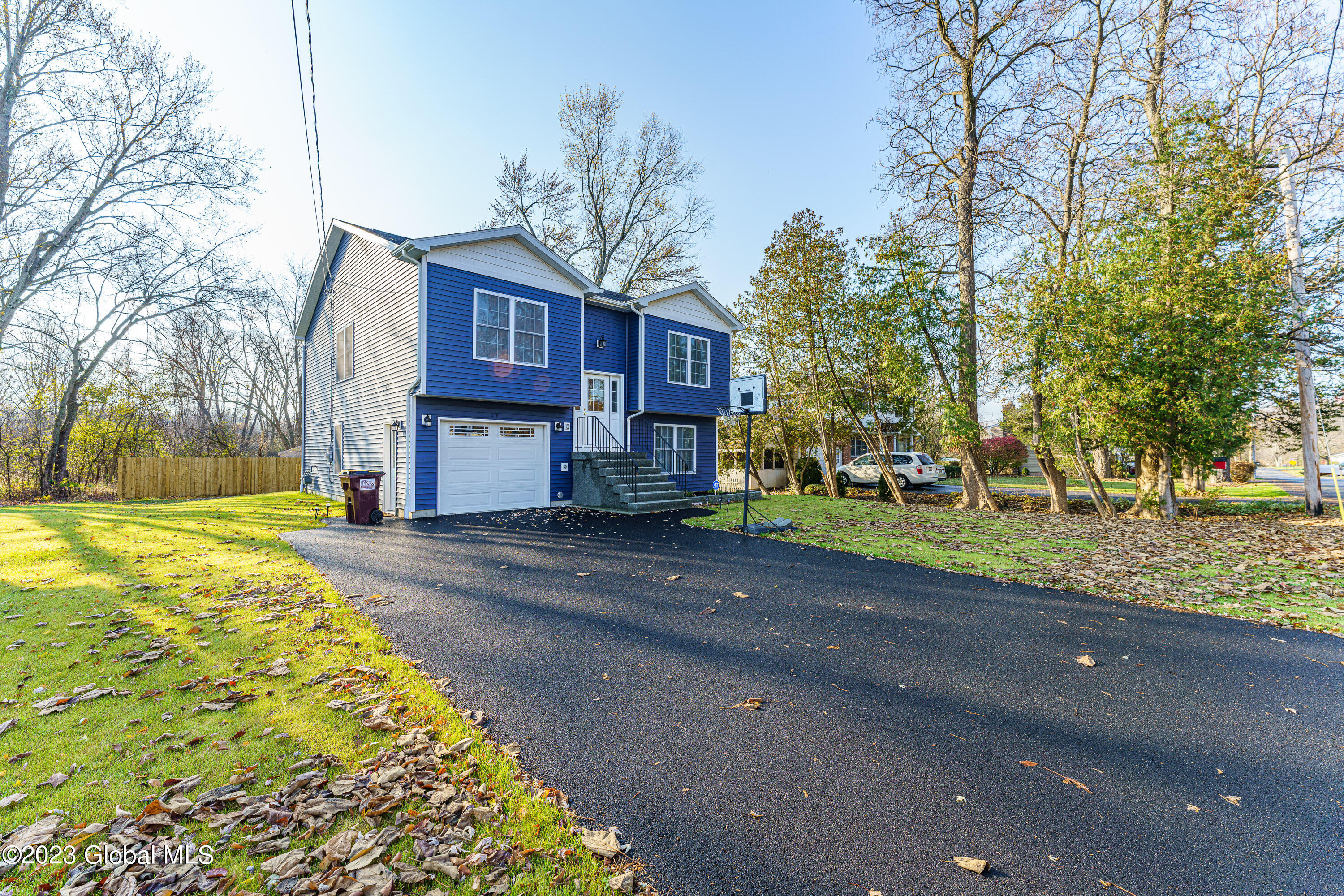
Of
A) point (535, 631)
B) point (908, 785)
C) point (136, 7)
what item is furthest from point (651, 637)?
point (136, 7)

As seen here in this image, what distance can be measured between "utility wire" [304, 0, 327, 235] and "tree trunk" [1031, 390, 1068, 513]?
15339 millimetres

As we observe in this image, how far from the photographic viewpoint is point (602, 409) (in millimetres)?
15344

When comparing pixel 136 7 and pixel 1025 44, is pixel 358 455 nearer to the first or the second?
pixel 136 7

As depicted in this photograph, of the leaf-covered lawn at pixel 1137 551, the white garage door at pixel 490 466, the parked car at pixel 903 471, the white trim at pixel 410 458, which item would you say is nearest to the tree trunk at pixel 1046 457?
the leaf-covered lawn at pixel 1137 551

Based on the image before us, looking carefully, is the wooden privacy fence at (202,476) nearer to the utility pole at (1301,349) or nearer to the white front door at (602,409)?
the white front door at (602,409)

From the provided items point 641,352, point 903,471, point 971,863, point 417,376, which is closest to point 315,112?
point 417,376

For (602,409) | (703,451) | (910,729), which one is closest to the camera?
(910,729)

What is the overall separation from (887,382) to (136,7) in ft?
72.7

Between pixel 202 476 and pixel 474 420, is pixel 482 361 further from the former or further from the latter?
pixel 202 476

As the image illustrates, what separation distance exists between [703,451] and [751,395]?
8.17m

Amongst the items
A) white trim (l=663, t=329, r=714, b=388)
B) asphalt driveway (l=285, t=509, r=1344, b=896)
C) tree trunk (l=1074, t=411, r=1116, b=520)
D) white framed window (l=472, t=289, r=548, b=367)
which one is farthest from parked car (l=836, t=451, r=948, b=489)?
asphalt driveway (l=285, t=509, r=1344, b=896)

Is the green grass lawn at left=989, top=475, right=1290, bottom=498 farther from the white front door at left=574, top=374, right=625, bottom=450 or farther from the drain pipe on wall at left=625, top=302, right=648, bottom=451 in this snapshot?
the white front door at left=574, top=374, right=625, bottom=450

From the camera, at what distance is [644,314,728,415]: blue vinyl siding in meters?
15.9

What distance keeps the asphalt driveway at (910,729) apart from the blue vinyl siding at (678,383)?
10.5 metres
